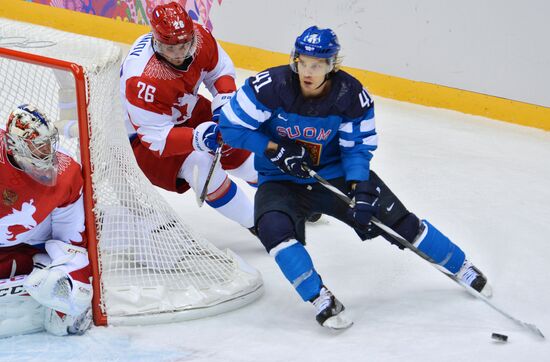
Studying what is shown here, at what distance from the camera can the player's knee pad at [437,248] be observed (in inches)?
107

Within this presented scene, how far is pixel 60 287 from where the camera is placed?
7.82ft

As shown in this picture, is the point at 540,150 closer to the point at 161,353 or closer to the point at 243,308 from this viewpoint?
the point at 243,308

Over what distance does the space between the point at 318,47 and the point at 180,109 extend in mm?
818

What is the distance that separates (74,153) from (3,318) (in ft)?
2.42

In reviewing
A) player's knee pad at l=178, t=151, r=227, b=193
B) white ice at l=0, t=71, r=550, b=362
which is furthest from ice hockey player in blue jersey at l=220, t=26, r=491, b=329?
player's knee pad at l=178, t=151, r=227, b=193

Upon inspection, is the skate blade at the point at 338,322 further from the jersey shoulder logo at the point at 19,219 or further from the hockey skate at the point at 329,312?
the jersey shoulder logo at the point at 19,219

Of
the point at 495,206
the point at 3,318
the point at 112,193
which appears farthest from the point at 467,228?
the point at 3,318

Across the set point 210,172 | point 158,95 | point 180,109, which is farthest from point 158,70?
point 210,172

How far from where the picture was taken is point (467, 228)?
343 cm

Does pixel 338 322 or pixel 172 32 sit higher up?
pixel 172 32

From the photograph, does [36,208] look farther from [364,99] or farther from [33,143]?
[364,99]

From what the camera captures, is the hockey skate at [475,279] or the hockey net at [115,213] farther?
the hockey skate at [475,279]

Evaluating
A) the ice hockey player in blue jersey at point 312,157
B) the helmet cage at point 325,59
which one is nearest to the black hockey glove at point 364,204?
the ice hockey player in blue jersey at point 312,157

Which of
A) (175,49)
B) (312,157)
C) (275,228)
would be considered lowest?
(275,228)
